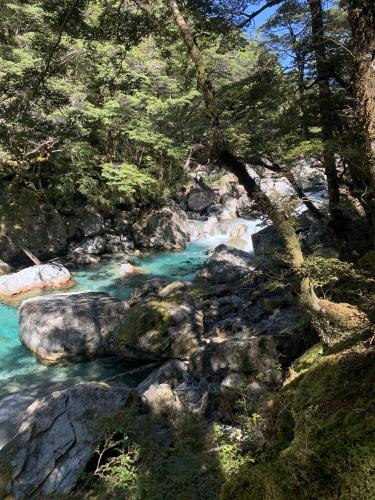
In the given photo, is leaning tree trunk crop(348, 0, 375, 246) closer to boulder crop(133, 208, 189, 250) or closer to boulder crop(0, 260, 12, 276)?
boulder crop(0, 260, 12, 276)

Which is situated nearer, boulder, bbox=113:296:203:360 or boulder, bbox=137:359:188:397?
boulder, bbox=137:359:188:397

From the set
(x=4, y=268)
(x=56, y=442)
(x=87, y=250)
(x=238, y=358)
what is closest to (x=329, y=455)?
(x=56, y=442)

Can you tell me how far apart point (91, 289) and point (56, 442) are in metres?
10.3

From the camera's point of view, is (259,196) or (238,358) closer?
(259,196)

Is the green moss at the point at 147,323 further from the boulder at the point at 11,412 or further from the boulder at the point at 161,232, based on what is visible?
the boulder at the point at 161,232

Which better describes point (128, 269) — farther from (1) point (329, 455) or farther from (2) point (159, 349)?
(1) point (329, 455)

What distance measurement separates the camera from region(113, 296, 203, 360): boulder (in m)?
8.63

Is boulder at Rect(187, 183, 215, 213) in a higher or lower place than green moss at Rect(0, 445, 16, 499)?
higher

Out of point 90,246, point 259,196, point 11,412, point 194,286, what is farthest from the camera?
point 90,246

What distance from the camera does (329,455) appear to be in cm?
176

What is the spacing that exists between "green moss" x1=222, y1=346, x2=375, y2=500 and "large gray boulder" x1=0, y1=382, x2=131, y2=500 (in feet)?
12.1

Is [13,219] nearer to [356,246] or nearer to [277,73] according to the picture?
[277,73]

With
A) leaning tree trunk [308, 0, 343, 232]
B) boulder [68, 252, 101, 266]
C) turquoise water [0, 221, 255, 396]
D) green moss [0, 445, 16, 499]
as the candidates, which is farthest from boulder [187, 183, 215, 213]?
green moss [0, 445, 16, 499]

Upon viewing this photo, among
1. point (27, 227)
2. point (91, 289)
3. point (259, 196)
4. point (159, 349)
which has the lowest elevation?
point (91, 289)
